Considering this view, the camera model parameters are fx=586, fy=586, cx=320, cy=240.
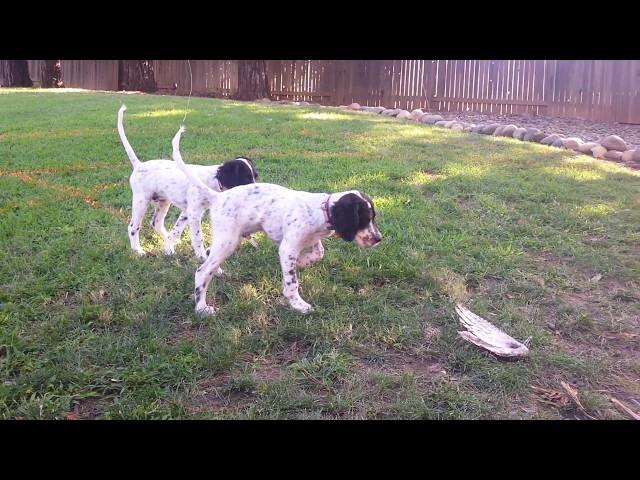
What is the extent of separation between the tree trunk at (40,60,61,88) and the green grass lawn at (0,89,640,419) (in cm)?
1751

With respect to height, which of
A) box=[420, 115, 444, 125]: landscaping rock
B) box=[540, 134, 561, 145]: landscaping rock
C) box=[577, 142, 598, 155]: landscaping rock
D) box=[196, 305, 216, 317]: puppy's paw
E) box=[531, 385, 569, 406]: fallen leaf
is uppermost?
box=[420, 115, 444, 125]: landscaping rock

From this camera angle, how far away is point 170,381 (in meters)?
3.49

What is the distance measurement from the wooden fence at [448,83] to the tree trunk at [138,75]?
0.94 ft

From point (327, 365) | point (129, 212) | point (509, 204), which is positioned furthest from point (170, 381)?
point (509, 204)

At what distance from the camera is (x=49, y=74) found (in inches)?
941

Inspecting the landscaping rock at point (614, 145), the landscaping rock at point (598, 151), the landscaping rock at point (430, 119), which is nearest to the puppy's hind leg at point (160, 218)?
the landscaping rock at point (598, 151)

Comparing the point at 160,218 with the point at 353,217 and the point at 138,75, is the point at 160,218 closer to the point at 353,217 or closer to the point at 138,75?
the point at 353,217

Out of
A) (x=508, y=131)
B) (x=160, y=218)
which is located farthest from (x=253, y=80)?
(x=160, y=218)

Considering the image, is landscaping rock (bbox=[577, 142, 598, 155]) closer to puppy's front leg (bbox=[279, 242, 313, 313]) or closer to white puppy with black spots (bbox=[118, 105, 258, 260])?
white puppy with black spots (bbox=[118, 105, 258, 260])

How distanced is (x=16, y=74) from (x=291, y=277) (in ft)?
76.8

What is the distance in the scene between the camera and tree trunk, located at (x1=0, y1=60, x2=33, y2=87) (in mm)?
23234

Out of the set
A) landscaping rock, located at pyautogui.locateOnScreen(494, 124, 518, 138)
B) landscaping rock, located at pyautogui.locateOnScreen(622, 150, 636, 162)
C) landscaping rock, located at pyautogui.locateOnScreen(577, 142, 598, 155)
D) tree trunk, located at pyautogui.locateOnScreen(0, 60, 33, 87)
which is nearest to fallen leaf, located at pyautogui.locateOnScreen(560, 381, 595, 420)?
landscaping rock, located at pyautogui.locateOnScreen(622, 150, 636, 162)

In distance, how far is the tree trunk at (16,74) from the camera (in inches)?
915

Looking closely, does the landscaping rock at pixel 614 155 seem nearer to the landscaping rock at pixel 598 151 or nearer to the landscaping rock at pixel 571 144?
the landscaping rock at pixel 598 151
